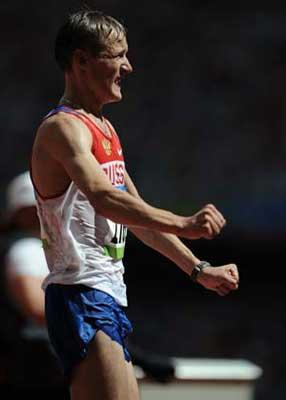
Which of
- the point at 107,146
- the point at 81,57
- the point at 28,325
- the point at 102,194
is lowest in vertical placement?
the point at 28,325

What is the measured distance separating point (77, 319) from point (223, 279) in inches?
17.6

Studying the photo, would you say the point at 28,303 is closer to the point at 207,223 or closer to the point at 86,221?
the point at 86,221

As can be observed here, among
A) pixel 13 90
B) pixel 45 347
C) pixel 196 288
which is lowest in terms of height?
pixel 196 288

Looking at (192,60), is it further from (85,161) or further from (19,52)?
(85,161)

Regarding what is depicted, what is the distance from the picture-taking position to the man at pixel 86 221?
413 centimetres

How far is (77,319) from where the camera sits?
4.19 meters

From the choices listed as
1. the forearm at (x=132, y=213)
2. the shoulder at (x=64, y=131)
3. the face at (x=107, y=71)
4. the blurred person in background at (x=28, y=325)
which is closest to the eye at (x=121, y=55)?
the face at (x=107, y=71)

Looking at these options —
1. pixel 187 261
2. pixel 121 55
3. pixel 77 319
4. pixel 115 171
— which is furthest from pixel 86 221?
pixel 121 55

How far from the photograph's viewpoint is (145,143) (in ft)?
32.3

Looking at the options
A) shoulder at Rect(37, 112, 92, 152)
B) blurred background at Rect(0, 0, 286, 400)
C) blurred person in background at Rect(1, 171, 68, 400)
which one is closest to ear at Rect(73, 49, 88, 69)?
shoulder at Rect(37, 112, 92, 152)

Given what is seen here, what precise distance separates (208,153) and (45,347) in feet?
16.5

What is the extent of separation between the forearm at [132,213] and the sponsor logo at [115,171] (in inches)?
9.6

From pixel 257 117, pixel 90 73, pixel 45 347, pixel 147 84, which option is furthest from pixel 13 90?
pixel 90 73

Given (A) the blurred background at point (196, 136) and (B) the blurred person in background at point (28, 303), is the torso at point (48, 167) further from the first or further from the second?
(A) the blurred background at point (196, 136)
